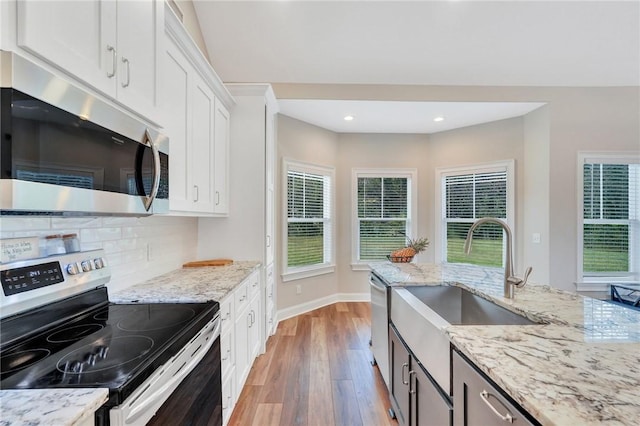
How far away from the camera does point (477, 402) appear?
938 millimetres

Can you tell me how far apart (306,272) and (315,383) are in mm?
1896

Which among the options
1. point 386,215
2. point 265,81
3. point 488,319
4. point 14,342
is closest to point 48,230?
point 14,342

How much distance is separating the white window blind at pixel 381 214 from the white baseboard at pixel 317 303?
0.63 meters

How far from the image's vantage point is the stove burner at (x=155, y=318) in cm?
119

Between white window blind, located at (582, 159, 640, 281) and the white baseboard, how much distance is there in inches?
117

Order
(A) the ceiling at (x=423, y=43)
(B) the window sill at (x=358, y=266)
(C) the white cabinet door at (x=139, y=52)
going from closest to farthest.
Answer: (C) the white cabinet door at (x=139, y=52)
(A) the ceiling at (x=423, y=43)
(B) the window sill at (x=358, y=266)

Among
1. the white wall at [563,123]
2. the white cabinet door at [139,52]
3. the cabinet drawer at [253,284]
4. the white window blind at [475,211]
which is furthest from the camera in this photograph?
the white window blind at [475,211]

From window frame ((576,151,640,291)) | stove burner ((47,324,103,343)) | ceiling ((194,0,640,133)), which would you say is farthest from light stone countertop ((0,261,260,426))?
window frame ((576,151,640,291))

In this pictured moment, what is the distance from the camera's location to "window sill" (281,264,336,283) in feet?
13.1

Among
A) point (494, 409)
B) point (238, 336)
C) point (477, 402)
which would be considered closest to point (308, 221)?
point (238, 336)

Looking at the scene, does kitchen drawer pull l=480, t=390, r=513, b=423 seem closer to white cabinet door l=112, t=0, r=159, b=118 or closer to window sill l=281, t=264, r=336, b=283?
white cabinet door l=112, t=0, r=159, b=118

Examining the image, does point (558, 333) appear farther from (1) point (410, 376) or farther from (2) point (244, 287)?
(2) point (244, 287)

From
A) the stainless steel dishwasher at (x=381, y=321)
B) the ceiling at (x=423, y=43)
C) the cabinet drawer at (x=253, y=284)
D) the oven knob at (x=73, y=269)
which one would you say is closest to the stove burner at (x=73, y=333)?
the oven knob at (x=73, y=269)

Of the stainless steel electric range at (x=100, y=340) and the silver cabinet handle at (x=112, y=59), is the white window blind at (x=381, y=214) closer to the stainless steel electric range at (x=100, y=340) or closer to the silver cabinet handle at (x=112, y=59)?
the stainless steel electric range at (x=100, y=340)
